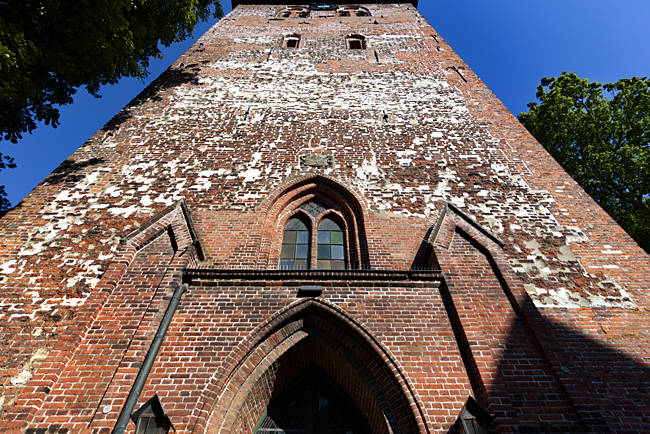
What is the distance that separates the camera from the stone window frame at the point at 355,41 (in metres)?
12.5

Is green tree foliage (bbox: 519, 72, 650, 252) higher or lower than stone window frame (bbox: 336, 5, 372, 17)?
lower

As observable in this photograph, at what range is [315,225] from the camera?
638 centimetres

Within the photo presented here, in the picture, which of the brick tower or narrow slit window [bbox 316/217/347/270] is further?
narrow slit window [bbox 316/217/347/270]

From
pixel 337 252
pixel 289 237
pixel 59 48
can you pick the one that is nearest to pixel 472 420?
pixel 337 252

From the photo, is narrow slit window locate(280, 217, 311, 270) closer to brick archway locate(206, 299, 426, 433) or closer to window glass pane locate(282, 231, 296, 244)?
window glass pane locate(282, 231, 296, 244)

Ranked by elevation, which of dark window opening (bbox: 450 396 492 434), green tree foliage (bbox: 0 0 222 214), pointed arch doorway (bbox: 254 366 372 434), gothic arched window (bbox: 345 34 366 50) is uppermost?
gothic arched window (bbox: 345 34 366 50)

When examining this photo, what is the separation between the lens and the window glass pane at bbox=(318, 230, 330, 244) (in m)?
6.16

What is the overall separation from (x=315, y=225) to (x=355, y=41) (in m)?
9.74

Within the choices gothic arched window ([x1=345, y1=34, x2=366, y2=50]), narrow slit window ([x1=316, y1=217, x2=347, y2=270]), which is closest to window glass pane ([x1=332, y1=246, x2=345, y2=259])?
narrow slit window ([x1=316, y1=217, x2=347, y2=270])

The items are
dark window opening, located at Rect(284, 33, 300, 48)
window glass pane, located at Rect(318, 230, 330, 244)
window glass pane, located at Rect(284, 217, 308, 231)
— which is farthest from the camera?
dark window opening, located at Rect(284, 33, 300, 48)

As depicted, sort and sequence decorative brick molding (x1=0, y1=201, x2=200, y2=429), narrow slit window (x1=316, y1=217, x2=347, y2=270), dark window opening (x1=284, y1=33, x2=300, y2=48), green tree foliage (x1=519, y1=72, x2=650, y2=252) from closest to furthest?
decorative brick molding (x1=0, y1=201, x2=200, y2=429)
narrow slit window (x1=316, y1=217, x2=347, y2=270)
green tree foliage (x1=519, y1=72, x2=650, y2=252)
dark window opening (x1=284, y1=33, x2=300, y2=48)

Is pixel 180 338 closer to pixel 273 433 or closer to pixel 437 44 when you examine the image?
pixel 273 433

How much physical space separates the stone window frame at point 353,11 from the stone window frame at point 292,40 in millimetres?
3875

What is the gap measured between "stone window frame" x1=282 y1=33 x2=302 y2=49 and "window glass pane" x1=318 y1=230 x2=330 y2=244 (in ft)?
30.3
